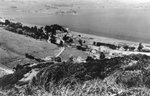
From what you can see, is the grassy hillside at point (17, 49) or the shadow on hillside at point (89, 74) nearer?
the shadow on hillside at point (89, 74)

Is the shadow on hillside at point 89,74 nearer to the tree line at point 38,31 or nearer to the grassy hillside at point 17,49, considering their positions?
the grassy hillside at point 17,49

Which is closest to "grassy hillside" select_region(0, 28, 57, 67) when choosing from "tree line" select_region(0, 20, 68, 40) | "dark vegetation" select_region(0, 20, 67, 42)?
"dark vegetation" select_region(0, 20, 67, 42)

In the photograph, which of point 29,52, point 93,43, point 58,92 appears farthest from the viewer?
point 93,43

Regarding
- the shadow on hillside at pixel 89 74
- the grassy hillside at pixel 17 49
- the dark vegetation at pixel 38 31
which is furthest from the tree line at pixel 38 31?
the shadow on hillside at pixel 89 74

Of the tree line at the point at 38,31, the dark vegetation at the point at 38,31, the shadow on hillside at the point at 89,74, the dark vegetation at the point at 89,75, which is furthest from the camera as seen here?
the tree line at the point at 38,31

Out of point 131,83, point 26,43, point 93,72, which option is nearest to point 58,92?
point 93,72

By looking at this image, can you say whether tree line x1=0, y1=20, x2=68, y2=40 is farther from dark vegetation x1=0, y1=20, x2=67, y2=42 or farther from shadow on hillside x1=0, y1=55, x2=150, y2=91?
shadow on hillside x1=0, y1=55, x2=150, y2=91

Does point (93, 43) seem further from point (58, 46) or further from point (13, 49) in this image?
point (13, 49)

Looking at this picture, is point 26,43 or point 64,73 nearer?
point 64,73
